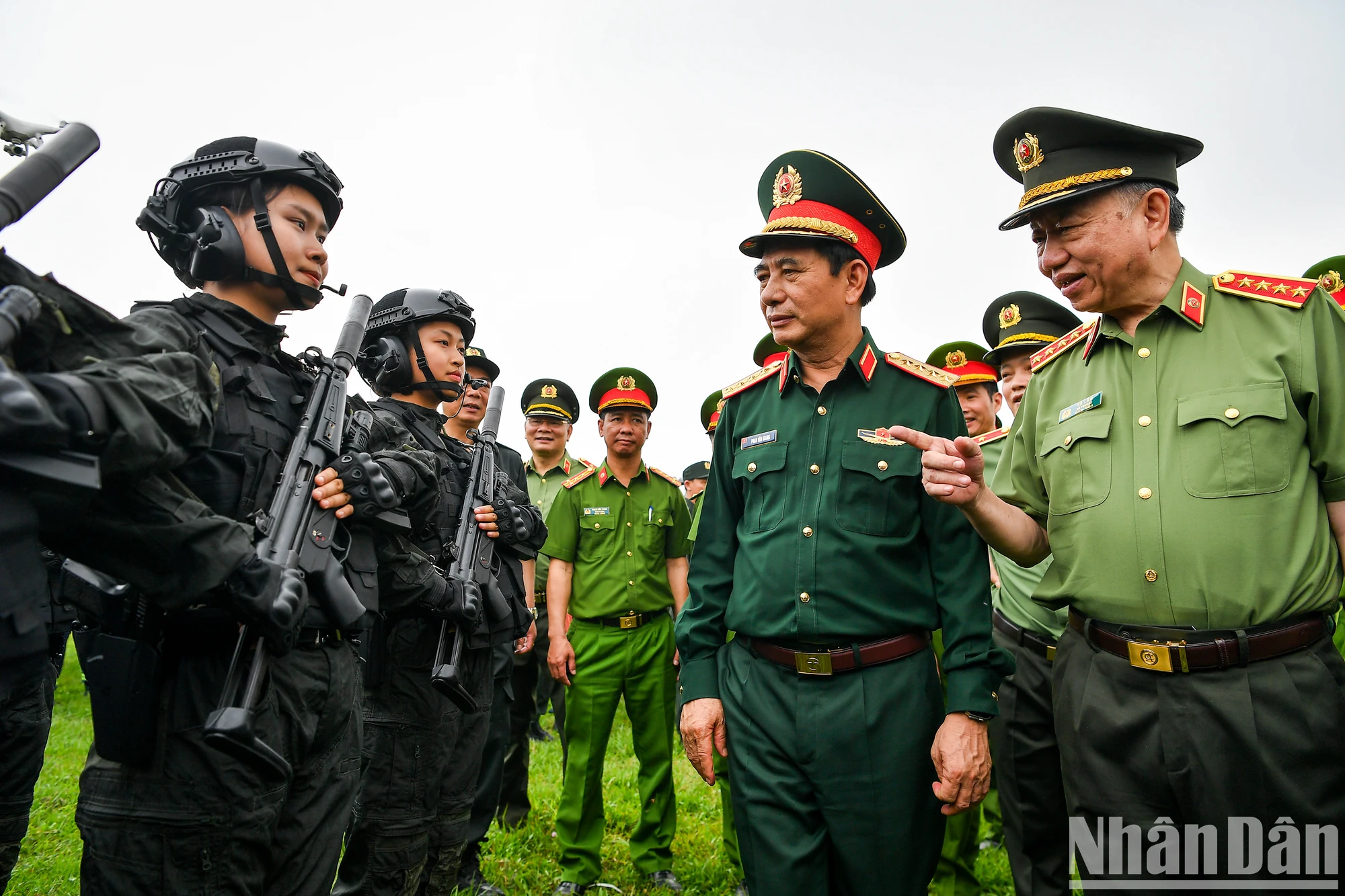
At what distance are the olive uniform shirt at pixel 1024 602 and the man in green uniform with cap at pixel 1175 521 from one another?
1.26 m

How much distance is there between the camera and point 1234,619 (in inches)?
84.6

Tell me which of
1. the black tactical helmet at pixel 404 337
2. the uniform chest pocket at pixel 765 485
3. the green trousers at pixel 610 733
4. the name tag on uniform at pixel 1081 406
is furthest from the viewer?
the green trousers at pixel 610 733

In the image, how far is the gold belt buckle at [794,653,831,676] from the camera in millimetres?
2607

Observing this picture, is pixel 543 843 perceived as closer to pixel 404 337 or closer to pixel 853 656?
pixel 404 337

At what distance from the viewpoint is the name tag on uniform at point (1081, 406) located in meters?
2.57

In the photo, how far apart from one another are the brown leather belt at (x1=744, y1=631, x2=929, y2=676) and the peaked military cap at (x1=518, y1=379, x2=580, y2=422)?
5.91 meters

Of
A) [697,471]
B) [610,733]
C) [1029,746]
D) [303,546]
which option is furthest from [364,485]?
[697,471]

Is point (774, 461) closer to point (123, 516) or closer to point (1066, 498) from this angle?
point (1066, 498)

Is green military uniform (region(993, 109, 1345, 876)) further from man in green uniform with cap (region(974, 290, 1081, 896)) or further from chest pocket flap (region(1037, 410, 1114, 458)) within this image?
man in green uniform with cap (region(974, 290, 1081, 896))

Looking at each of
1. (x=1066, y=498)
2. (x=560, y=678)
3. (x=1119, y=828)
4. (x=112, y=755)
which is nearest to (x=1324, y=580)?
(x=1066, y=498)

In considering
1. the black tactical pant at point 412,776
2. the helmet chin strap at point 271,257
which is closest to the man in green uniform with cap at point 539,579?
the black tactical pant at point 412,776

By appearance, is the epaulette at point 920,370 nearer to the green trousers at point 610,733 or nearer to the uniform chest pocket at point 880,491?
the uniform chest pocket at point 880,491

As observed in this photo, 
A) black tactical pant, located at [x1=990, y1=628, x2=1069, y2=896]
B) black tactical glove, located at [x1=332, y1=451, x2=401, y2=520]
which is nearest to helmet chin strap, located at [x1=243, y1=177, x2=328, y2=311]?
black tactical glove, located at [x1=332, y1=451, x2=401, y2=520]

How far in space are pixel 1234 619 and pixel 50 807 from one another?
731 centimetres
